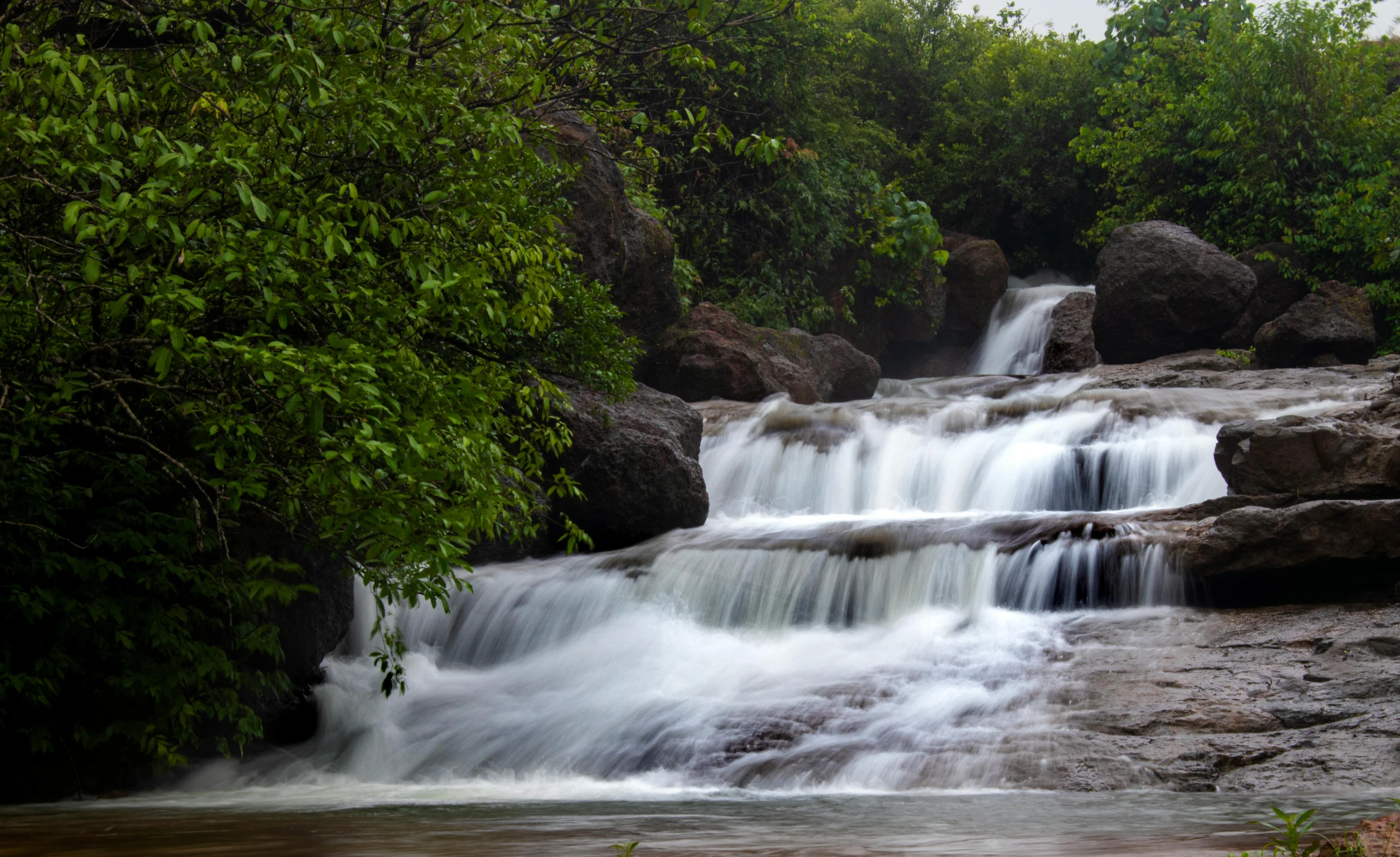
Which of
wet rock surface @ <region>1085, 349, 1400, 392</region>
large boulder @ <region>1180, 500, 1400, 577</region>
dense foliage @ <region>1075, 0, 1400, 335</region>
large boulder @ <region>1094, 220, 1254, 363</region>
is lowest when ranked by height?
large boulder @ <region>1180, 500, 1400, 577</region>

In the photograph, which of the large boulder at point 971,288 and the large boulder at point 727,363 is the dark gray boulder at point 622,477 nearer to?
the large boulder at point 727,363

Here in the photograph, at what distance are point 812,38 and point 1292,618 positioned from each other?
14.1 m


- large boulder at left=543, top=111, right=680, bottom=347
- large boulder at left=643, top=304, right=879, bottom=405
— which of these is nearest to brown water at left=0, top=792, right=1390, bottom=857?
large boulder at left=543, top=111, right=680, bottom=347

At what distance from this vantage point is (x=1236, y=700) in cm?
599

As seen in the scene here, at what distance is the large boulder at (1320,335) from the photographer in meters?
15.3

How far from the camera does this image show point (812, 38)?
18719 millimetres

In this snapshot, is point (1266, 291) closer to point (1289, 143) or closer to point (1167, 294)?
point (1167, 294)

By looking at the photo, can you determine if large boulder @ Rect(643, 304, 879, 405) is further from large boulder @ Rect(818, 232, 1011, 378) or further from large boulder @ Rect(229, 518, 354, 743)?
large boulder @ Rect(229, 518, 354, 743)

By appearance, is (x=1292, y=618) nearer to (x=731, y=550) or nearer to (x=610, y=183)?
(x=731, y=550)

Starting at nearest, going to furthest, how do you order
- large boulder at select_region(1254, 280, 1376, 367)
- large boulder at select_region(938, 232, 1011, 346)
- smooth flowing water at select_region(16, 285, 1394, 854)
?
smooth flowing water at select_region(16, 285, 1394, 854) < large boulder at select_region(1254, 280, 1376, 367) < large boulder at select_region(938, 232, 1011, 346)

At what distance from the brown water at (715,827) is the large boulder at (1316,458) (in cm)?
406

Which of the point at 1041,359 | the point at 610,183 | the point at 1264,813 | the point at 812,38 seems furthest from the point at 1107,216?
the point at 1264,813

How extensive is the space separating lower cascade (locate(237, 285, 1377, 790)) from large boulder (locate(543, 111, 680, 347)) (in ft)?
9.50

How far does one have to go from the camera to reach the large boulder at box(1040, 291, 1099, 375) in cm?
1850
